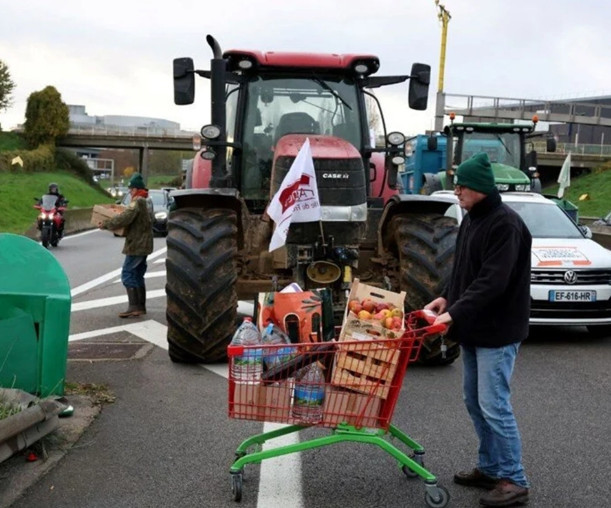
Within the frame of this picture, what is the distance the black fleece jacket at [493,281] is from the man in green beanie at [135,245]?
21.4 feet

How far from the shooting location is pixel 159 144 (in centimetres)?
7344

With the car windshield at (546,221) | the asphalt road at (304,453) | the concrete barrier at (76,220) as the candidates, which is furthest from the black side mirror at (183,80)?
the concrete barrier at (76,220)

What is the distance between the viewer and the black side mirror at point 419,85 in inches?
335

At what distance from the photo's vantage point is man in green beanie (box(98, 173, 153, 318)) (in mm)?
10492

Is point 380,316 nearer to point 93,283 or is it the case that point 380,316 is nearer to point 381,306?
point 381,306

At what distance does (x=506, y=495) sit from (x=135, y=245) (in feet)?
23.0

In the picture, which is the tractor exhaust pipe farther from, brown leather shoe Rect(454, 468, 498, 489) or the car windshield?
brown leather shoe Rect(454, 468, 498, 489)

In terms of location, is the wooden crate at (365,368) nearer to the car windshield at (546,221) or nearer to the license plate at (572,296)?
the license plate at (572,296)

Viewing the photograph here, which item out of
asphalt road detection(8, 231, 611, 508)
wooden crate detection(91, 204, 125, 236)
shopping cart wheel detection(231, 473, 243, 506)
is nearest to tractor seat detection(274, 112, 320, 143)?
asphalt road detection(8, 231, 611, 508)

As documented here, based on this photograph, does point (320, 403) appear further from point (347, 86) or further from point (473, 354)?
point (347, 86)

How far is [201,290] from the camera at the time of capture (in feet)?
24.3

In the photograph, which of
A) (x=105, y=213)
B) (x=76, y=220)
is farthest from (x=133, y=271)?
(x=76, y=220)

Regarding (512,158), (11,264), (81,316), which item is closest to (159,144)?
(512,158)

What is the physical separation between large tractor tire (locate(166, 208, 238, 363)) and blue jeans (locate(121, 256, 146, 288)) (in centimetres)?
304
